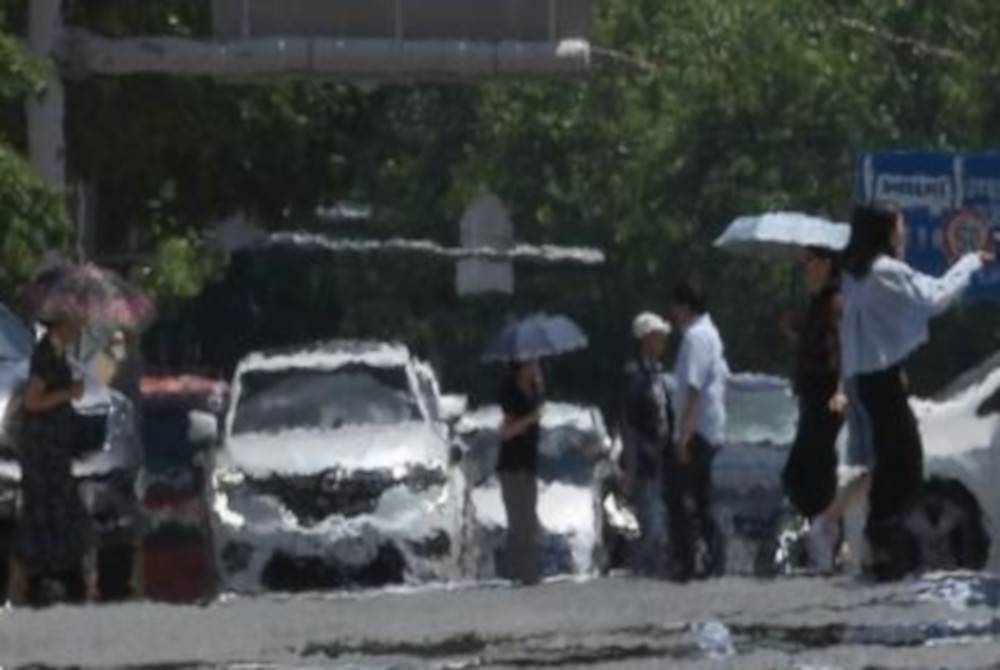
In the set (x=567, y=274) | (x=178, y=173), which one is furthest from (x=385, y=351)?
(x=567, y=274)

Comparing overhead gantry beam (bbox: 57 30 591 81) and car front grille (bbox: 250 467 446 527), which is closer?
car front grille (bbox: 250 467 446 527)

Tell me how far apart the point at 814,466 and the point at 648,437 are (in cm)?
616

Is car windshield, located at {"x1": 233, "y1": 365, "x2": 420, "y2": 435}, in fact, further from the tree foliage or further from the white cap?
the white cap

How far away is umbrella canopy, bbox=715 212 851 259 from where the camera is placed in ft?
75.7

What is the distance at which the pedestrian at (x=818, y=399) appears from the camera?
18516 millimetres

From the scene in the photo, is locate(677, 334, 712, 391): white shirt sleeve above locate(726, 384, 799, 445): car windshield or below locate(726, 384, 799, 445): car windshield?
above

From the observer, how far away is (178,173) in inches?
1676

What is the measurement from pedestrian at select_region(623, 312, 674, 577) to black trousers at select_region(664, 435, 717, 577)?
174 millimetres

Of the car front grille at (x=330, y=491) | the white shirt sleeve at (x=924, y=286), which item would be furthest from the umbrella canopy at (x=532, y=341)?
the white shirt sleeve at (x=924, y=286)

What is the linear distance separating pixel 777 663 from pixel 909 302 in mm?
5890

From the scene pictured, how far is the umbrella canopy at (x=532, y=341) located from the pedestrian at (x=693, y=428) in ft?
8.15

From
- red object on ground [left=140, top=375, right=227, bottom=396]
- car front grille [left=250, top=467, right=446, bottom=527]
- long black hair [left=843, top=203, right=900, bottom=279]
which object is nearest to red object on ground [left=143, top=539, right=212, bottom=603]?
car front grille [left=250, top=467, right=446, bottom=527]

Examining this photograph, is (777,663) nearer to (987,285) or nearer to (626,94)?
(987,285)

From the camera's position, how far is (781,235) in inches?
952
